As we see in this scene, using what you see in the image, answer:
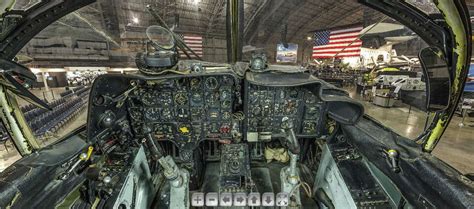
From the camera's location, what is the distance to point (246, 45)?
17.9 feet

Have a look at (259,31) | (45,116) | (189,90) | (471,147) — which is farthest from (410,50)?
(45,116)

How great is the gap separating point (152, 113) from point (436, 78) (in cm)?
341

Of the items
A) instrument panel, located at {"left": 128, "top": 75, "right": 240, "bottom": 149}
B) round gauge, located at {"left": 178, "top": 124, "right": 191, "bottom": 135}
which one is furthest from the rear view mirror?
round gauge, located at {"left": 178, "top": 124, "right": 191, "bottom": 135}

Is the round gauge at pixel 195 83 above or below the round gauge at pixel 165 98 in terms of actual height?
above

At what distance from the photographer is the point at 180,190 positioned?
7.60 feet

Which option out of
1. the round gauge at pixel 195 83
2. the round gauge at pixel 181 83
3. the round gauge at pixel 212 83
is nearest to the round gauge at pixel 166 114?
the round gauge at pixel 181 83

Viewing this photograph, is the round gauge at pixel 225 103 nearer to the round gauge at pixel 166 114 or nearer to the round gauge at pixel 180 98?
the round gauge at pixel 180 98

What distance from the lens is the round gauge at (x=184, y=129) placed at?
10.2 ft

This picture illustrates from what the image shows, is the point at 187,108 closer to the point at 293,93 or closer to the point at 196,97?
the point at 196,97

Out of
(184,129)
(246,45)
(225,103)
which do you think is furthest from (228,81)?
(246,45)

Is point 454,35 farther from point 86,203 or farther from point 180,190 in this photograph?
point 86,203

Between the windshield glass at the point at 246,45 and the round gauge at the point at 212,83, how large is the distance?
30.1 inches

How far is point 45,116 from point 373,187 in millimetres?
8628

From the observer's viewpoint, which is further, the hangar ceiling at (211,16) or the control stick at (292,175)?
the hangar ceiling at (211,16)
